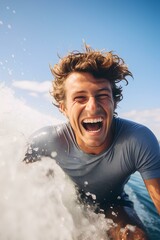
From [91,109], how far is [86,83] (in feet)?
1.01

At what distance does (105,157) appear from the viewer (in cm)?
333

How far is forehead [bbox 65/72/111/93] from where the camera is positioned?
3186mm

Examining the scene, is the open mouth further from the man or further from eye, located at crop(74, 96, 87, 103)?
eye, located at crop(74, 96, 87, 103)

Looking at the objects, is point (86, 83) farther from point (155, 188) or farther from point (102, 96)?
point (155, 188)

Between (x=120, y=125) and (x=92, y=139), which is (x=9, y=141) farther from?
(x=120, y=125)

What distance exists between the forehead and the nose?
13 centimetres

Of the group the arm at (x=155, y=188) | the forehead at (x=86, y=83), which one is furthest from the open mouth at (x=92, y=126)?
the arm at (x=155, y=188)

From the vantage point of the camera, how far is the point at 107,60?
351cm

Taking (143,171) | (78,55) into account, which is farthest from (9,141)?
(143,171)

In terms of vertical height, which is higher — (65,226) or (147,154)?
(147,154)

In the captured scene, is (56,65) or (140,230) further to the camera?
(56,65)

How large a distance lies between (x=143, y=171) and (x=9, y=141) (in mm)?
1824

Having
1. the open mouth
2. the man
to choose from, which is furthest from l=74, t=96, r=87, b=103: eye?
the open mouth

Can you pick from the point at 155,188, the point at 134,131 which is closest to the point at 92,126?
A: the point at 134,131
